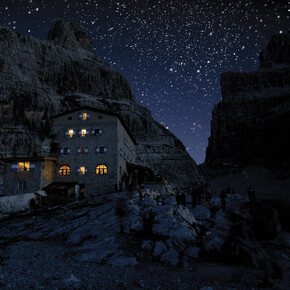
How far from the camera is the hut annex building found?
2986 cm

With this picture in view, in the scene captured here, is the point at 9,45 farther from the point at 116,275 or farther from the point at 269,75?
the point at 269,75

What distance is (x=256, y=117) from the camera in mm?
130250

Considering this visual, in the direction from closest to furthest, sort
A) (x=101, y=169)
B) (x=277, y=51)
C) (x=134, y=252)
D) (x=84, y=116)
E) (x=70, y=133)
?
(x=134, y=252), (x=101, y=169), (x=70, y=133), (x=84, y=116), (x=277, y=51)

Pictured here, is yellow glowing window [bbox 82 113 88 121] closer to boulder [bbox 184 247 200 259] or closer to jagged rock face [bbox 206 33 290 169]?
boulder [bbox 184 247 200 259]

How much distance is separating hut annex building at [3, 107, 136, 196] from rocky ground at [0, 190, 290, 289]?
9.34 meters

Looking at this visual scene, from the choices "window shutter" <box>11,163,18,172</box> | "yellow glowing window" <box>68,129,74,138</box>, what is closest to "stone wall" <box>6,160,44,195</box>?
"window shutter" <box>11,163,18,172</box>

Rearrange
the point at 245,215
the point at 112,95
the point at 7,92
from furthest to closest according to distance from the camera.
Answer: the point at 112,95 → the point at 7,92 → the point at 245,215

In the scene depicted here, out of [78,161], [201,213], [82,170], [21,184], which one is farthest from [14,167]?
[201,213]

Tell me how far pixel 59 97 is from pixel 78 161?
5231 centimetres

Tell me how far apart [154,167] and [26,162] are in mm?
56490

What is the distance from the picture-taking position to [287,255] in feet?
50.8

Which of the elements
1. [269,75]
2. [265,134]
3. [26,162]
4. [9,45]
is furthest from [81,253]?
[269,75]

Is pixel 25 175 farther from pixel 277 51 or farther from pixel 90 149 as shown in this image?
pixel 277 51

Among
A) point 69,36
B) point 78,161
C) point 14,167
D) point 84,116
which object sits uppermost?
point 69,36
